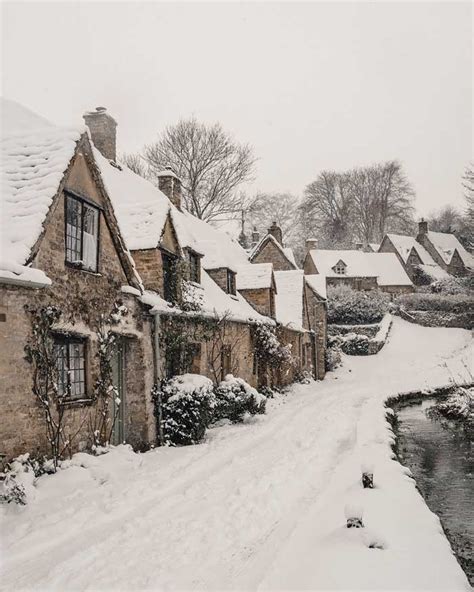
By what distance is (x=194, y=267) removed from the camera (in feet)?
53.6

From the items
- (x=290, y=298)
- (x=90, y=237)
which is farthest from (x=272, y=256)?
(x=90, y=237)

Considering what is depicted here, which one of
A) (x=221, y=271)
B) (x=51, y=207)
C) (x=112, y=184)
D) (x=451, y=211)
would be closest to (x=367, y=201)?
(x=451, y=211)

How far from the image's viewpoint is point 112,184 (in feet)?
50.1

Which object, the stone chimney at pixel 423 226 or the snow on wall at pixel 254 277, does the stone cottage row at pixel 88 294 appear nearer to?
the snow on wall at pixel 254 277

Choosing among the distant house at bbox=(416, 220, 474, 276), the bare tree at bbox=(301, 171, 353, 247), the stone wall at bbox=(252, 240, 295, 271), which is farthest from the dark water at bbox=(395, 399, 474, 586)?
the bare tree at bbox=(301, 171, 353, 247)

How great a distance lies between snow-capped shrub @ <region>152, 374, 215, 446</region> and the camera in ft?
38.1

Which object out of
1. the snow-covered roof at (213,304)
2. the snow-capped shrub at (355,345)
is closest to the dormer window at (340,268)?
the snow-capped shrub at (355,345)

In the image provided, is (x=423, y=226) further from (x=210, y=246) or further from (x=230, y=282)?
(x=230, y=282)

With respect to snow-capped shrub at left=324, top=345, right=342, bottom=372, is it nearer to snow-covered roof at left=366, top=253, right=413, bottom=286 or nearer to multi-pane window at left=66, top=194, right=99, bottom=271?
snow-covered roof at left=366, top=253, right=413, bottom=286

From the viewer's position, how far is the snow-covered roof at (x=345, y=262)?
5000 centimetres

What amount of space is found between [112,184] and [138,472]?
918 centimetres

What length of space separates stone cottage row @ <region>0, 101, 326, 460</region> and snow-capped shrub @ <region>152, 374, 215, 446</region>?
27 cm

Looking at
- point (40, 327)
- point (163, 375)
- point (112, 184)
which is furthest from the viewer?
point (112, 184)

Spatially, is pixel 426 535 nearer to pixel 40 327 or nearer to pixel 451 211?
pixel 40 327
